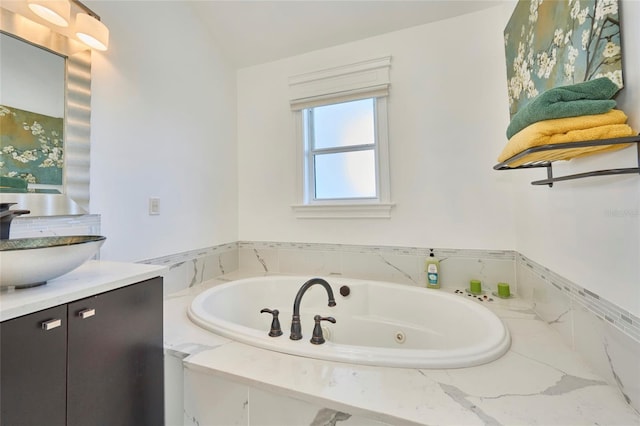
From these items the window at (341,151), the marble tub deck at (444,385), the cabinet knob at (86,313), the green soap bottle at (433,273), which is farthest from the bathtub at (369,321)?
the window at (341,151)

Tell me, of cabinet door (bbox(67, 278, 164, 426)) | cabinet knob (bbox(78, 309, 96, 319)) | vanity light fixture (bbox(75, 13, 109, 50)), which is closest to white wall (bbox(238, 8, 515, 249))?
vanity light fixture (bbox(75, 13, 109, 50))

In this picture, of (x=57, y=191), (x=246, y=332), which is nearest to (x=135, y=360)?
(x=246, y=332)

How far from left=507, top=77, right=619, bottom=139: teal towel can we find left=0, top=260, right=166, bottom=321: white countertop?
1402 millimetres

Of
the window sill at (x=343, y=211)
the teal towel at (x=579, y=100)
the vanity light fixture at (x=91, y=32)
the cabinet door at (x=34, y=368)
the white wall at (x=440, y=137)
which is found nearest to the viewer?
the cabinet door at (x=34, y=368)

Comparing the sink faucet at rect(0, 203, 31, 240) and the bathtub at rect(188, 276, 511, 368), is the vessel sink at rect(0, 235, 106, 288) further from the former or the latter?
the bathtub at rect(188, 276, 511, 368)

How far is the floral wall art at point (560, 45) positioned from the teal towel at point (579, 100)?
0.03 meters

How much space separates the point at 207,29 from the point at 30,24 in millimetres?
1219

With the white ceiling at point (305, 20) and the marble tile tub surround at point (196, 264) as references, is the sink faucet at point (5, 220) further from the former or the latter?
the white ceiling at point (305, 20)

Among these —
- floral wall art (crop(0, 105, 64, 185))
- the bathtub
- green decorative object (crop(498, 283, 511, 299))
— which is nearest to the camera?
the bathtub

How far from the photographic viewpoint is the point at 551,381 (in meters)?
0.88

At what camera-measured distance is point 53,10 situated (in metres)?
1.19

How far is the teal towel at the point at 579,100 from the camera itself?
2.47 feet

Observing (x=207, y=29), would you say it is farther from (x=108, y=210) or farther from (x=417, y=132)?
(x=417, y=132)

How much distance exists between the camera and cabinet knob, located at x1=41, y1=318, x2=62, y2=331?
0.72m
